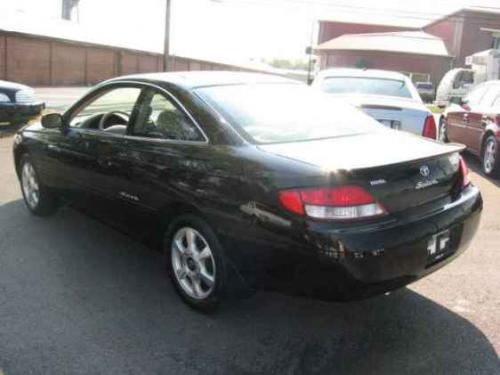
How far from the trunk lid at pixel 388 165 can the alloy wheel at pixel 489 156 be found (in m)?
5.07

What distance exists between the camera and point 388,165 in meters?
3.19

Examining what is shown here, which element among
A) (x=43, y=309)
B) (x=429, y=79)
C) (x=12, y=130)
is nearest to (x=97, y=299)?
(x=43, y=309)

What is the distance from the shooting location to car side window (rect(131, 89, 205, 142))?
3805mm

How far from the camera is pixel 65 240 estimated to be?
5.16 metres

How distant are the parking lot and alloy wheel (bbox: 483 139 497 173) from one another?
4.01m

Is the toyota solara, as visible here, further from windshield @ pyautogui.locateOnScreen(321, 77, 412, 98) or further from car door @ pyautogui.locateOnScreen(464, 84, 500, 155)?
car door @ pyautogui.locateOnScreen(464, 84, 500, 155)

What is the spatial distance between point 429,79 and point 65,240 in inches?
1725

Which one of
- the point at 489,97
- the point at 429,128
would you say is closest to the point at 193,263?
the point at 429,128

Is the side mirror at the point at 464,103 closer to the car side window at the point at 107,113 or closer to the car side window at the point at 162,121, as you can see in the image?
the car side window at the point at 107,113

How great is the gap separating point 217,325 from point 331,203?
3.81 ft

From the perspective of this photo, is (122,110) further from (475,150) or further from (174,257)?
(475,150)

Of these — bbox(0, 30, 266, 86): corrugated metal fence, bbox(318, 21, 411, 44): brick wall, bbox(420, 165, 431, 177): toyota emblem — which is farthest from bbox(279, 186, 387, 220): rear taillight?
bbox(318, 21, 411, 44): brick wall

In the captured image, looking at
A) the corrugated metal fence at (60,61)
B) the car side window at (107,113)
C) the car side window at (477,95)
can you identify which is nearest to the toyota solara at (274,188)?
the car side window at (107,113)

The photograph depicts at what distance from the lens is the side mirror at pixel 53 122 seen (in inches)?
205
